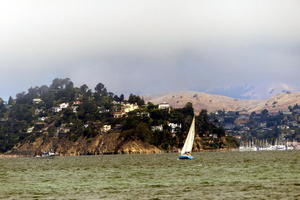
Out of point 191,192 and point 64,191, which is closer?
point 191,192

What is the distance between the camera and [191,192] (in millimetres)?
67750

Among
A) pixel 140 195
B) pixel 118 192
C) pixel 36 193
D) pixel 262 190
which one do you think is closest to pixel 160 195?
pixel 140 195

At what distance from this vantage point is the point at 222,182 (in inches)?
3108

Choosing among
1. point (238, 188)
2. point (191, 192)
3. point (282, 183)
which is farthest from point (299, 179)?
point (191, 192)

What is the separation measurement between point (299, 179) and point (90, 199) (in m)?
32.0

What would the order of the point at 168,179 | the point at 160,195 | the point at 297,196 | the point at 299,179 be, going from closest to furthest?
the point at 297,196 < the point at 160,195 < the point at 299,179 < the point at 168,179

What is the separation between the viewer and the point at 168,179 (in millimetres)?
87000

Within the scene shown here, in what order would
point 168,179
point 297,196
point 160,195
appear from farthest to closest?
1. point 168,179
2. point 160,195
3. point 297,196

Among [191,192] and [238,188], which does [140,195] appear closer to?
[191,192]

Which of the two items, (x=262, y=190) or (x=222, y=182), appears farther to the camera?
(x=222, y=182)

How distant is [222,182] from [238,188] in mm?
9176

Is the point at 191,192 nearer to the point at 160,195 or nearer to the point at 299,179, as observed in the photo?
the point at 160,195

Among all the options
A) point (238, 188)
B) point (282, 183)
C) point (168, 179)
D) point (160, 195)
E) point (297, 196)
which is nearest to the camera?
point (297, 196)

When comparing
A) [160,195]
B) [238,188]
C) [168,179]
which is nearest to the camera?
[160,195]
